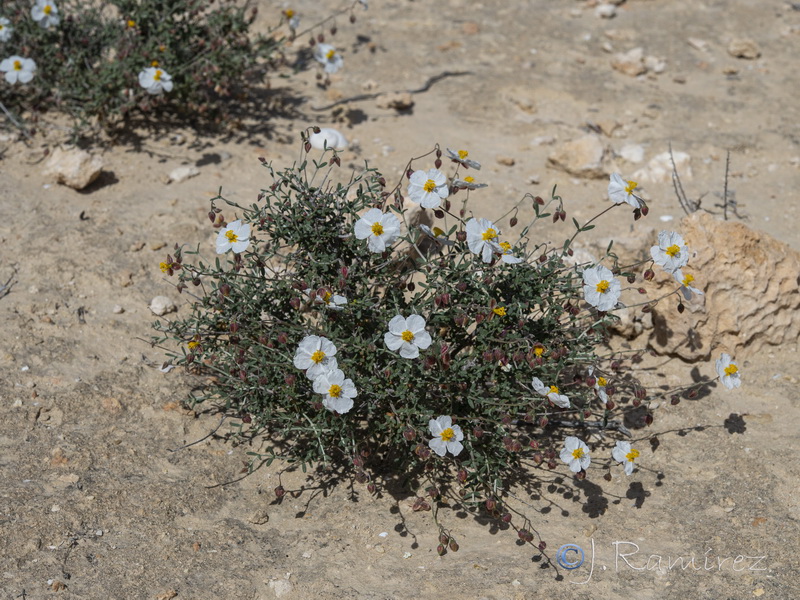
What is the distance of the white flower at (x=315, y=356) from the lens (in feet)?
10.3

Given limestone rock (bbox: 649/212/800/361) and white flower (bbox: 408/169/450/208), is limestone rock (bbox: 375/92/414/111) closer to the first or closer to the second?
limestone rock (bbox: 649/212/800/361)

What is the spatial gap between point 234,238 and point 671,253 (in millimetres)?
1855

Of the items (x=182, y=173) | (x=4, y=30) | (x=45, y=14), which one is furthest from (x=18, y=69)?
(x=182, y=173)

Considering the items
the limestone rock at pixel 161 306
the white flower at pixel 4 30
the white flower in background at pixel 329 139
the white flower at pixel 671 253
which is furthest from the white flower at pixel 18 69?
the white flower at pixel 671 253

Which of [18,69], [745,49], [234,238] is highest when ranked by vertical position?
[234,238]

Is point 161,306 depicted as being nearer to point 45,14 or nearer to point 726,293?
point 45,14

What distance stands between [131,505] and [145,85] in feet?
9.64

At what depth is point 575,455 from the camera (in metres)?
3.27

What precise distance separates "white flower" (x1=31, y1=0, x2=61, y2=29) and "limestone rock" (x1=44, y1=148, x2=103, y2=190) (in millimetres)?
1001

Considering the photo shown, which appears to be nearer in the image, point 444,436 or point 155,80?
point 444,436

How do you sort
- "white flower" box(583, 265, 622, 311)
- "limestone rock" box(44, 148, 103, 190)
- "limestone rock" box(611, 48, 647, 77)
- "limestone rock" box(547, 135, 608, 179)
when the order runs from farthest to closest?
"limestone rock" box(611, 48, 647, 77) < "limestone rock" box(547, 135, 608, 179) < "limestone rock" box(44, 148, 103, 190) < "white flower" box(583, 265, 622, 311)

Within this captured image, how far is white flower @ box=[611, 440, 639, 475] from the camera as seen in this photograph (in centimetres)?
339

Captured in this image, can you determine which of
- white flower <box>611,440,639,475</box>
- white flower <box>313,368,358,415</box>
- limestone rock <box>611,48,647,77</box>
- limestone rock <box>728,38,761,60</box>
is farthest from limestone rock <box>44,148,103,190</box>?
limestone rock <box>728,38,761,60</box>

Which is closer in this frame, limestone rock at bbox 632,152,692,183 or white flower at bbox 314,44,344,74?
limestone rock at bbox 632,152,692,183
